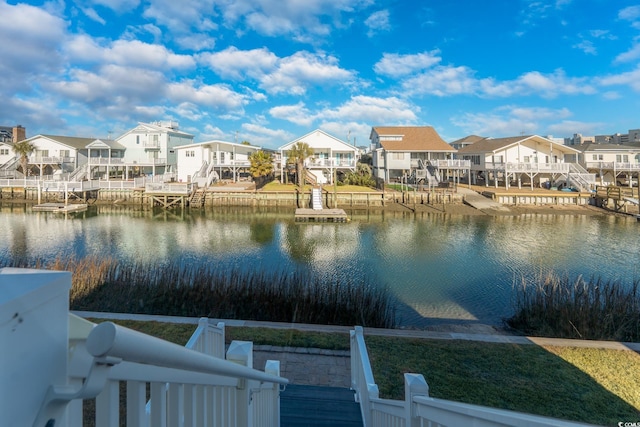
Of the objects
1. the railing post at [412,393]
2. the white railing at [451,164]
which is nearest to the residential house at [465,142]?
the white railing at [451,164]

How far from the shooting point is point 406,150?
48594mm

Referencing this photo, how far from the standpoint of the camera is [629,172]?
4866 centimetres

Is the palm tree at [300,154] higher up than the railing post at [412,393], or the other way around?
the palm tree at [300,154]

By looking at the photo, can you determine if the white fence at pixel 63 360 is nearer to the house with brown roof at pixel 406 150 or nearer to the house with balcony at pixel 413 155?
the house with balcony at pixel 413 155

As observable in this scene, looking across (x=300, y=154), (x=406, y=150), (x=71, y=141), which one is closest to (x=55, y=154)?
(x=71, y=141)

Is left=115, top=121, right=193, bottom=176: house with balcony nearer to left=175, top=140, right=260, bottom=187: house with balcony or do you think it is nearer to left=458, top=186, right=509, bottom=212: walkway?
left=175, top=140, right=260, bottom=187: house with balcony

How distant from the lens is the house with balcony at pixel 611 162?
47.9m

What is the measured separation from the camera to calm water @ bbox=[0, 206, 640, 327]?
16828 millimetres

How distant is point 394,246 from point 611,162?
128 feet

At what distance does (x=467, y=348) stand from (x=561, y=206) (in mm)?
39296

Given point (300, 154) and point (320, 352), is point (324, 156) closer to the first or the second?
point (300, 154)

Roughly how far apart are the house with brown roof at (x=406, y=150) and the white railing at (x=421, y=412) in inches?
1774

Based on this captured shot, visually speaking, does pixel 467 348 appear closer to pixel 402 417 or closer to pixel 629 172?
→ pixel 402 417

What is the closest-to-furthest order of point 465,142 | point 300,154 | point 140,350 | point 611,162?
point 140,350 < point 300,154 < point 611,162 < point 465,142
